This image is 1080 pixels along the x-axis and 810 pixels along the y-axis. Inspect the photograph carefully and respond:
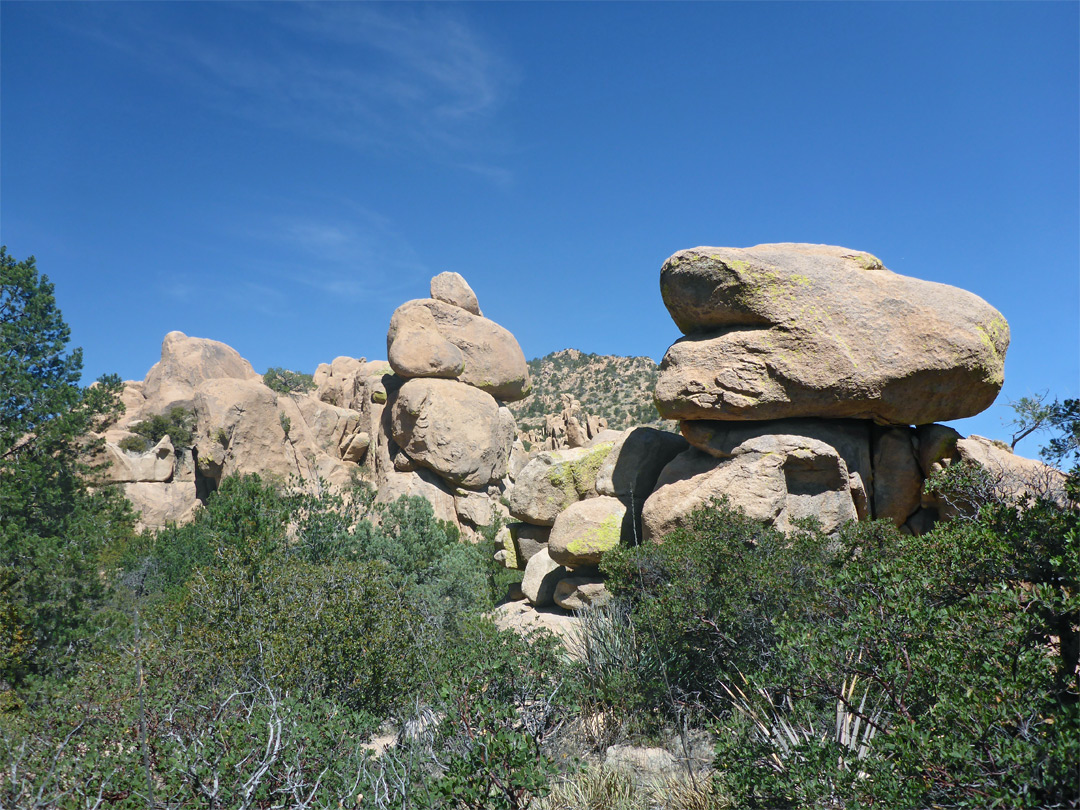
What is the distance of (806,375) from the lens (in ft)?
39.7

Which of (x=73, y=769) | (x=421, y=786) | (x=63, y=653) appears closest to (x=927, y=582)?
(x=421, y=786)

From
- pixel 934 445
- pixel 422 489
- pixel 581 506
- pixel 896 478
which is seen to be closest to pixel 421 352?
pixel 422 489

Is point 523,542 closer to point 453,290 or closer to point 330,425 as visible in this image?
point 453,290

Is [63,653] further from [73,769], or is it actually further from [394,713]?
[73,769]

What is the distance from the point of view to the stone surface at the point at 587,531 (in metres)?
13.4

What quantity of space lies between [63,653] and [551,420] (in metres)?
24.8

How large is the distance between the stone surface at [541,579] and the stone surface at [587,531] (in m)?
1.30

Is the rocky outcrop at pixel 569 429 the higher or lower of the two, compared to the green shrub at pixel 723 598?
higher

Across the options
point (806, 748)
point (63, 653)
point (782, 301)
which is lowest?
point (63, 653)

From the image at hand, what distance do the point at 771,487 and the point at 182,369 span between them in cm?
3523

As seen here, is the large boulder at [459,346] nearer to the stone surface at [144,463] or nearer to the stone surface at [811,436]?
the stone surface at [144,463]

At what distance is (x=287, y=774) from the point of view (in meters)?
4.95

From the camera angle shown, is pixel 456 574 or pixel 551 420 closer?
pixel 456 574

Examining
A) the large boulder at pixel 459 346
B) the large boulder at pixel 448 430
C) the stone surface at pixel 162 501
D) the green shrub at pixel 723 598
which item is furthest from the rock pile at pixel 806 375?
the stone surface at pixel 162 501
